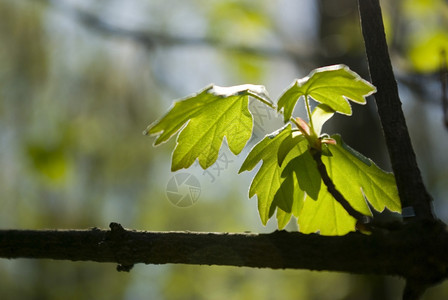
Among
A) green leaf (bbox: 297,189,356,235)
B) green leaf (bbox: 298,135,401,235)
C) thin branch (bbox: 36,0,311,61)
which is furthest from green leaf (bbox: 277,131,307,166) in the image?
thin branch (bbox: 36,0,311,61)

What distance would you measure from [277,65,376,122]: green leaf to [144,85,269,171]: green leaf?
0.13m

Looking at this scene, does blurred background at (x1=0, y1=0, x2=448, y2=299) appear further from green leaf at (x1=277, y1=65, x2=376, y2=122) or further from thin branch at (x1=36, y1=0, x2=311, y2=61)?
green leaf at (x1=277, y1=65, x2=376, y2=122)

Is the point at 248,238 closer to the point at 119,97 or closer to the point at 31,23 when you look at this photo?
the point at 119,97

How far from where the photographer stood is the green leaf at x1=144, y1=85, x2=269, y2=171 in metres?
1.20

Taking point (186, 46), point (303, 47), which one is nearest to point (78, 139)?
point (186, 46)

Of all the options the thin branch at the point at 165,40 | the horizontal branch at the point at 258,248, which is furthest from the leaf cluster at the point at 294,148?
the thin branch at the point at 165,40

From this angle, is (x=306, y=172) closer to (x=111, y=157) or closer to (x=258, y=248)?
(x=258, y=248)

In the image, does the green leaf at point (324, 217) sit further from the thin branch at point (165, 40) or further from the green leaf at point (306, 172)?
the thin branch at point (165, 40)

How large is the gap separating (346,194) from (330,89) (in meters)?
0.29

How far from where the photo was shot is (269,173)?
1.26 m

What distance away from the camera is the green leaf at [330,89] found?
1.10 m

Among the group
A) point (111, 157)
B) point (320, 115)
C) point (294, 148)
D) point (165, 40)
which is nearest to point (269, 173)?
point (294, 148)

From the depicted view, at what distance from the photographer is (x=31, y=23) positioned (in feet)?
28.7

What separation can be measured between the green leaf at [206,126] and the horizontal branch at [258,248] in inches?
10.7
